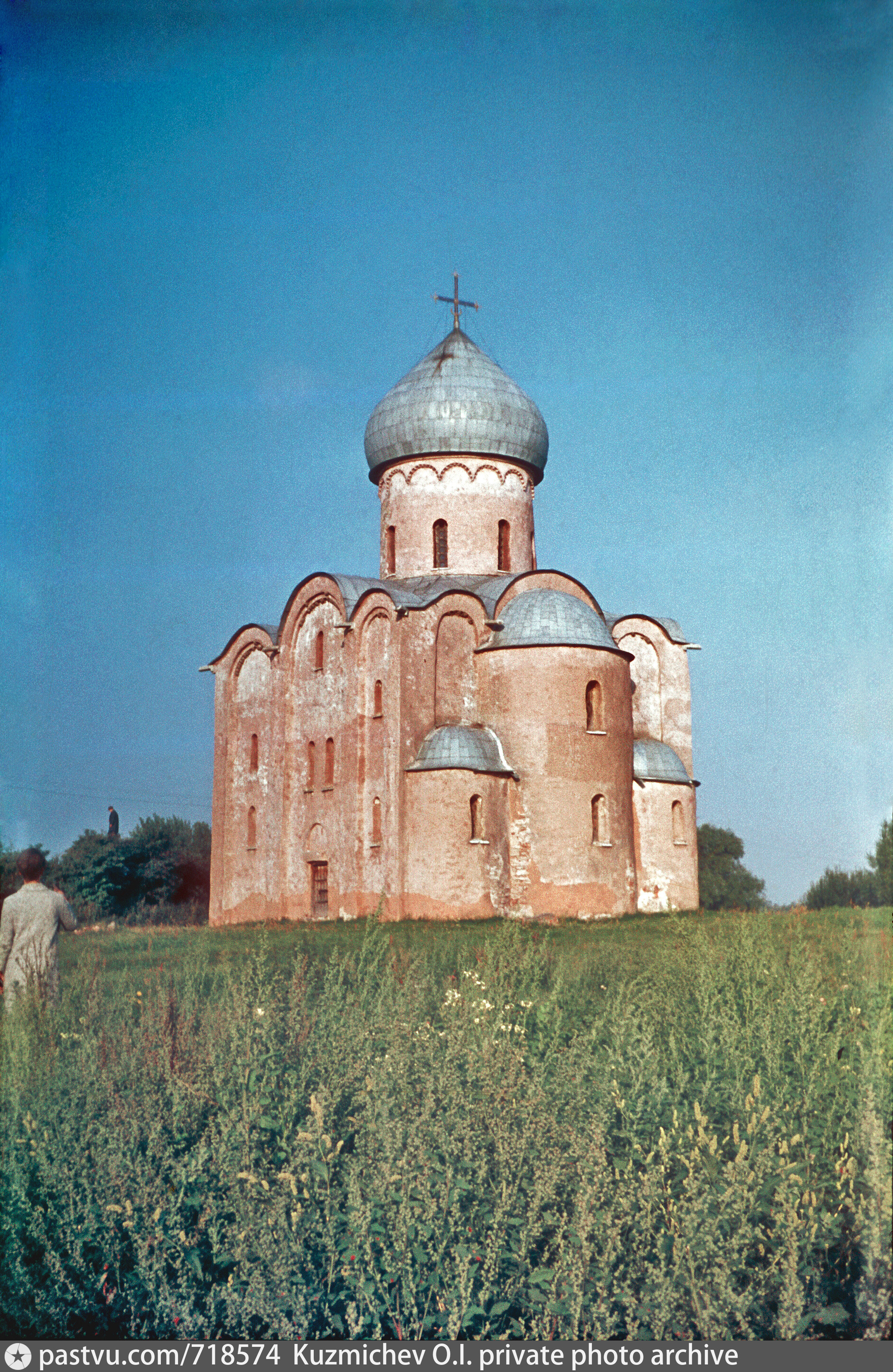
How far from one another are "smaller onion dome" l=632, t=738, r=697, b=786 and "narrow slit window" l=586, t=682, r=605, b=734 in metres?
1.94

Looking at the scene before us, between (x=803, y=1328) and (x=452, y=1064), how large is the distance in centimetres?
169

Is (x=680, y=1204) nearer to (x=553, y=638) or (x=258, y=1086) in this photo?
(x=258, y=1086)

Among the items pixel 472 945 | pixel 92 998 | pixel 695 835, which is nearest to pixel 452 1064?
pixel 92 998

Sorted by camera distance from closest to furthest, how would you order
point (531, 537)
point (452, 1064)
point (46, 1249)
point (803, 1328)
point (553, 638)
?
1. point (803, 1328)
2. point (46, 1249)
3. point (452, 1064)
4. point (553, 638)
5. point (531, 537)

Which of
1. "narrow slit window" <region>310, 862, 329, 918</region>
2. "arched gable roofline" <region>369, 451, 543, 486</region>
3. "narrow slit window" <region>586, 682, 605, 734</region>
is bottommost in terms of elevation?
"narrow slit window" <region>310, 862, 329, 918</region>

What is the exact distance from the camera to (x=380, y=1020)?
5.30m

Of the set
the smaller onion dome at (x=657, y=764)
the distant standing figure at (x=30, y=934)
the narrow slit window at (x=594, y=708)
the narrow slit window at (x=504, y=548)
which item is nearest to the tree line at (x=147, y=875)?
the smaller onion dome at (x=657, y=764)

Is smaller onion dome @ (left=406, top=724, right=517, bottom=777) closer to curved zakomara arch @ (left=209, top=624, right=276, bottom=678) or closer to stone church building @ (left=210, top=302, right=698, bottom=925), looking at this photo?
stone church building @ (left=210, top=302, right=698, bottom=925)

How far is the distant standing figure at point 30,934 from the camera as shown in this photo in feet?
19.3

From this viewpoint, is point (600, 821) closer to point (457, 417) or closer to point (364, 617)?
point (364, 617)

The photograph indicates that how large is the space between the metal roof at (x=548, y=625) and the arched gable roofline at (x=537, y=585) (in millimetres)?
374

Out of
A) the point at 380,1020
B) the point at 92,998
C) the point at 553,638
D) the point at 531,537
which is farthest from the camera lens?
the point at 531,537

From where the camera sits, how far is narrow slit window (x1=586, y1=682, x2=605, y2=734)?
813 inches
